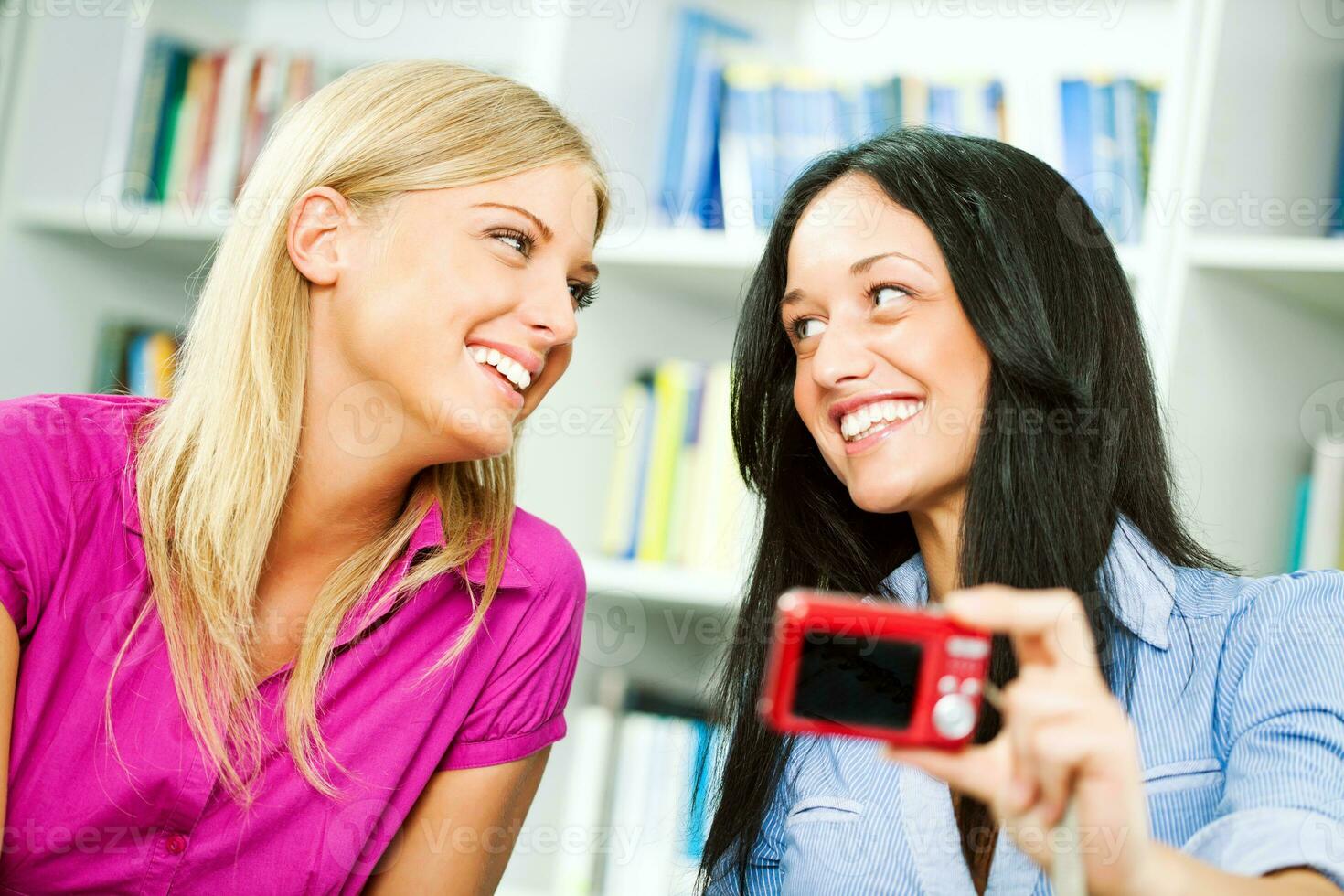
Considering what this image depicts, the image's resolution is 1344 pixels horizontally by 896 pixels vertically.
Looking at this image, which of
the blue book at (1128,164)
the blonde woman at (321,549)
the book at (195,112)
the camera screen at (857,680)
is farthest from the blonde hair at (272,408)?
the book at (195,112)

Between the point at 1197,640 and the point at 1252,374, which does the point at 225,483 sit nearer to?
the point at 1197,640

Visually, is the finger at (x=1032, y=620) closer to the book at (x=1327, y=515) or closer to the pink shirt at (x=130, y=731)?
the pink shirt at (x=130, y=731)

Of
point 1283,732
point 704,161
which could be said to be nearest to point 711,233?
point 704,161

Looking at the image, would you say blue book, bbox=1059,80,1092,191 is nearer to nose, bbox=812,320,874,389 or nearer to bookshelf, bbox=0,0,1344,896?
bookshelf, bbox=0,0,1344,896

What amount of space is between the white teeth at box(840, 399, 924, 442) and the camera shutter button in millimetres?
483

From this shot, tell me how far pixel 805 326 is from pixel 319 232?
→ 1.65 ft

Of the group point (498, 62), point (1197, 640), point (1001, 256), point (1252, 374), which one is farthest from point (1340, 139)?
point (498, 62)

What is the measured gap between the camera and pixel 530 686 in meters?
1.37

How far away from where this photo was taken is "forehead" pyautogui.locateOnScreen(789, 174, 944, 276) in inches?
46.8

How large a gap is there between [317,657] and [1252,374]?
1.23 metres

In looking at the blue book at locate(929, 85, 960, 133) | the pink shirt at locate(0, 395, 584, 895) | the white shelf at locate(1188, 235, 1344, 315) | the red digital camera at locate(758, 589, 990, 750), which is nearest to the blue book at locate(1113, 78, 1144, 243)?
the white shelf at locate(1188, 235, 1344, 315)

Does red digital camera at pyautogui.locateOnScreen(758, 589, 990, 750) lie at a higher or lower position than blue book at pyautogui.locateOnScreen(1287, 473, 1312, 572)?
lower

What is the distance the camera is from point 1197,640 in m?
1.07

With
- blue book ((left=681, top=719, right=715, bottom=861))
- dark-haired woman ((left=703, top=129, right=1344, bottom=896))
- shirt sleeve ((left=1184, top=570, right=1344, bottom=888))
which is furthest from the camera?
blue book ((left=681, top=719, right=715, bottom=861))
